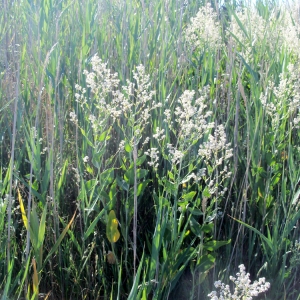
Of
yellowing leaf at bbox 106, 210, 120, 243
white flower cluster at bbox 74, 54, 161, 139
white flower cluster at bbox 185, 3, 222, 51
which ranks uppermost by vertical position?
white flower cluster at bbox 185, 3, 222, 51

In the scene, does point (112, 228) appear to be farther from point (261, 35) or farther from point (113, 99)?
point (261, 35)

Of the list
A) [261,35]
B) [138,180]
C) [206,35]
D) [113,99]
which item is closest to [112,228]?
[138,180]

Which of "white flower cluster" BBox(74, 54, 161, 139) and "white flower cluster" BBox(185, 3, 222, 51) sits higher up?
"white flower cluster" BBox(185, 3, 222, 51)

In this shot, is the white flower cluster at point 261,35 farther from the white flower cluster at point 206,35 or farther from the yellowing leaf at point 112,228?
the yellowing leaf at point 112,228

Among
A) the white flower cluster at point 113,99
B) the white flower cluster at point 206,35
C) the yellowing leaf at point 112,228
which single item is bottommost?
the yellowing leaf at point 112,228

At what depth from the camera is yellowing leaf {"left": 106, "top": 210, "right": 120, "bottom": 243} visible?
1322mm

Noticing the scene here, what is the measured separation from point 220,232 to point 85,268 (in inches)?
20.7

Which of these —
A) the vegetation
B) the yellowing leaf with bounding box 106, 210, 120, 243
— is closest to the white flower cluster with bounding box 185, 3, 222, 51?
the vegetation

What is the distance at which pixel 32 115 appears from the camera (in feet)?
5.23

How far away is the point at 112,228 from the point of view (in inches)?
52.3

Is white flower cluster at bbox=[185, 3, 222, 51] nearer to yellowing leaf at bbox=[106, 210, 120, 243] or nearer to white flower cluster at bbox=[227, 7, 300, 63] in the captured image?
white flower cluster at bbox=[227, 7, 300, 63]

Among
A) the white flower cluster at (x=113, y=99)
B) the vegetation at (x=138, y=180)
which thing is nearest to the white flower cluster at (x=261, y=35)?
the vegetation at (x=138, y=180)

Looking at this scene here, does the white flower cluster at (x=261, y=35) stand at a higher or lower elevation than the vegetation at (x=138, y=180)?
higher

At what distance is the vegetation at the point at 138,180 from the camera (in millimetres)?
1268
